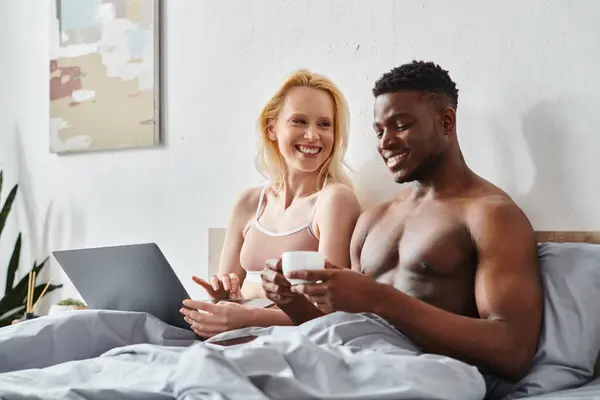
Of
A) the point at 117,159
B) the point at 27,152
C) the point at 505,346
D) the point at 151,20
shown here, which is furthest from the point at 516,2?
the point at 27,152

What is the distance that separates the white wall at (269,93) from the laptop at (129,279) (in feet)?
2.24

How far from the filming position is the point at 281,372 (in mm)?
1281

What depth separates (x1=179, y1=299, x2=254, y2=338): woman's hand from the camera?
1953 mm

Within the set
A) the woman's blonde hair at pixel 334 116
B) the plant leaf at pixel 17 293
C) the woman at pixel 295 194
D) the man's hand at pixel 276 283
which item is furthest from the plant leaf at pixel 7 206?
the man's hand at pixel 276 283

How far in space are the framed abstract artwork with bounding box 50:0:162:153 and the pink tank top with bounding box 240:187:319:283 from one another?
757 mm

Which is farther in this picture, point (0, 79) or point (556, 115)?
point (0, 79)

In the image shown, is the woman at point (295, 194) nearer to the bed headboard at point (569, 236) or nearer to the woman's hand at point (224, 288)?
the woman's hand at point (224, 288)

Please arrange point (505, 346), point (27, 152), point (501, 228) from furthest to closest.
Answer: point (27, 152), point (501, 228), point (505, 346)

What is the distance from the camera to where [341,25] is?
8.13 feet

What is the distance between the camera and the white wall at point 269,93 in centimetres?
198

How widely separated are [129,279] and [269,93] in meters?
0.90

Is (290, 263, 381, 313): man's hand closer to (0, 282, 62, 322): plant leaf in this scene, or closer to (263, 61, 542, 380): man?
(263, 61, 542, 380): man

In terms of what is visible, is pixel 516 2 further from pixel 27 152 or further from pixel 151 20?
pixel 27 152

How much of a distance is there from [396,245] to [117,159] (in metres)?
1.59
